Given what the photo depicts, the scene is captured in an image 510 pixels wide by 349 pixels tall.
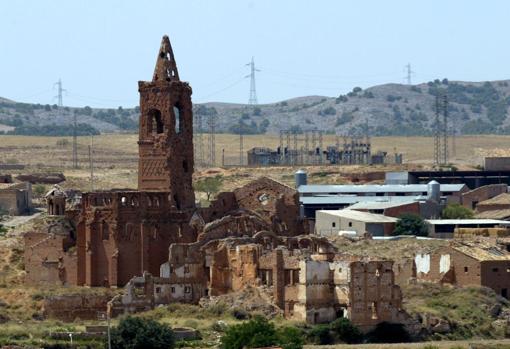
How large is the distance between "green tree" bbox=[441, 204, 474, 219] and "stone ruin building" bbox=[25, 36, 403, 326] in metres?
26.9

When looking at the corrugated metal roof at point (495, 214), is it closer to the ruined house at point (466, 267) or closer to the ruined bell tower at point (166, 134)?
the ruined house at point (466, 267)

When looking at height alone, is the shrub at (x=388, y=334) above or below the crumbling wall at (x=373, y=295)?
below

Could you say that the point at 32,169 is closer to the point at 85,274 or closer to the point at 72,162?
the point at 72,162

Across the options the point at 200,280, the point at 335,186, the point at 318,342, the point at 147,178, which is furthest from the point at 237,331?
the point at 335,186

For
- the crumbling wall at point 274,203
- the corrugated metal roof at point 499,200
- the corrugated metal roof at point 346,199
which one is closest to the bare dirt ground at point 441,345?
the crumbling wall at point 274,203

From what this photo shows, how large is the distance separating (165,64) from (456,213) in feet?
108

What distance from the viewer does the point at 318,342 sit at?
2987 inches

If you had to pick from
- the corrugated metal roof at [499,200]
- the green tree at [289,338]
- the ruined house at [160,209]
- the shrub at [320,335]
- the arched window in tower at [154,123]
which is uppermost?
the arched window in tower at [154,123]

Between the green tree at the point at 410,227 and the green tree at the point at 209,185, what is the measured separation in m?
21.3

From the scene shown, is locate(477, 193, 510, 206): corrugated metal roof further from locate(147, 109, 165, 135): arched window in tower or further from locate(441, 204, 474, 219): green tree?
locate(147, 109, 165, 135): arched window in tower

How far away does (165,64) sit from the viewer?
88.2 m

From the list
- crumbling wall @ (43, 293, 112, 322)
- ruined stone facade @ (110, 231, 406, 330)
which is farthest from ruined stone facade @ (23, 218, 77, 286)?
ruined stone facade @ (110, 231, 406, 330)

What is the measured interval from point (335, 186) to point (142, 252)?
44.3m

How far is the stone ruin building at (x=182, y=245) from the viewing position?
3091 inches
